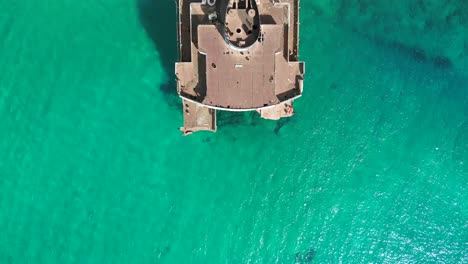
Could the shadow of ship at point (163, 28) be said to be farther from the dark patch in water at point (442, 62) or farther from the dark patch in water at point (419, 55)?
the dark patch in water at point (442, 62)

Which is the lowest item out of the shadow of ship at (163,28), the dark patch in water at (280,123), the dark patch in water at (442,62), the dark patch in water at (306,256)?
the dark patch in water at (306,256)

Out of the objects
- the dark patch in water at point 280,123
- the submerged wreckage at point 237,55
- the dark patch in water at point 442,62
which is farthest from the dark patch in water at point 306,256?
the dark patch in water at point 442,62

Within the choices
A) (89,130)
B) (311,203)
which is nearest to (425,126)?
(311,203)

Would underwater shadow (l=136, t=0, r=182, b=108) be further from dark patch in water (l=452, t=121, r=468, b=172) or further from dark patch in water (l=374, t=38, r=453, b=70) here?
dark patch in water (l=452, t=121, r=468, b=172)

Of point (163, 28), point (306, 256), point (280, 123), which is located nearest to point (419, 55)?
point (280, 123)

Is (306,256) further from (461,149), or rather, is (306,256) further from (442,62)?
(442,62)

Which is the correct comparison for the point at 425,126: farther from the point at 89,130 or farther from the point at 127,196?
the point at 89,130
